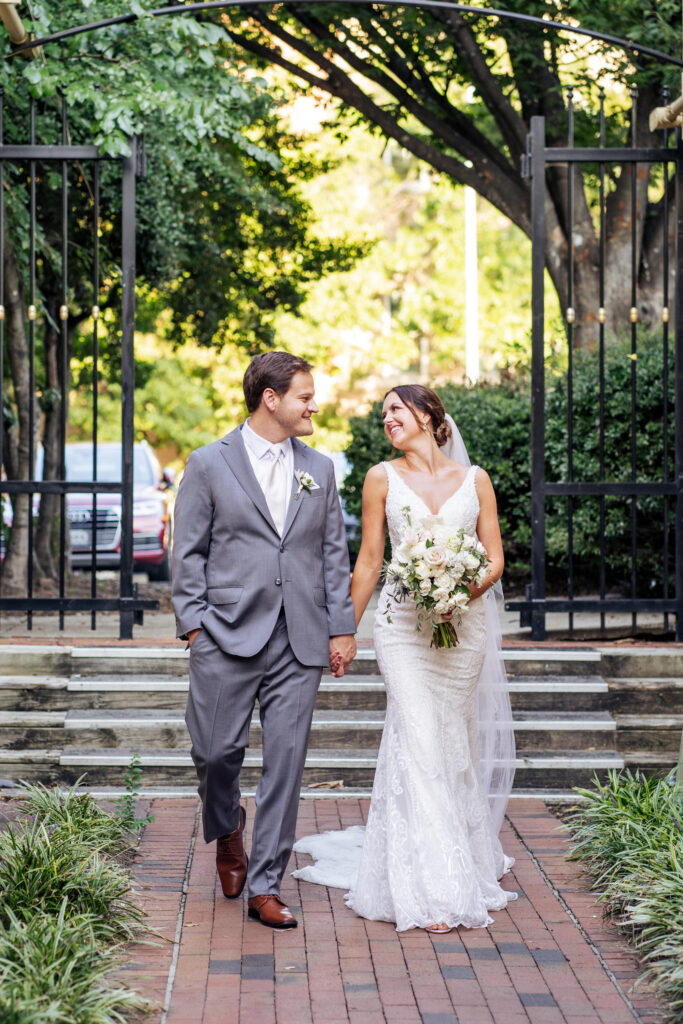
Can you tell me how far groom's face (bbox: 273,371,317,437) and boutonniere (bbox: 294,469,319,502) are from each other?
157mm

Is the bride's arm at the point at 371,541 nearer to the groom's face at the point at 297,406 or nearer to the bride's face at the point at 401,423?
the bride's face at the point at 401,423

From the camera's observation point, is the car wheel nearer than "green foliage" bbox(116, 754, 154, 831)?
No

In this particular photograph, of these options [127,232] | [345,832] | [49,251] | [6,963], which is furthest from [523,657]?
[49,251]

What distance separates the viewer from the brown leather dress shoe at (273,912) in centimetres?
463

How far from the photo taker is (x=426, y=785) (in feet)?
15.9

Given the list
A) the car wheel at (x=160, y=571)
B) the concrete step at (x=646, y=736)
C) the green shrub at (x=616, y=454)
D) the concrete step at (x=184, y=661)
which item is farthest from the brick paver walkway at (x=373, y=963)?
the car wheel at (x=160, y=571)

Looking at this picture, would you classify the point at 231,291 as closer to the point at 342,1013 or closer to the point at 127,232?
the point at 127,232

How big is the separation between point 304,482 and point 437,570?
24.3 inches

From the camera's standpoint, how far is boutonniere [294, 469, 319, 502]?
15.8ft

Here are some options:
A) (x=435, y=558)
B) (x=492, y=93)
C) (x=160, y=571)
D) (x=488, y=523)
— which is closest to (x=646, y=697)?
(x=488, y=523)

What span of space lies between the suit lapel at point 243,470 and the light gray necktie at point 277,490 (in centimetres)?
6

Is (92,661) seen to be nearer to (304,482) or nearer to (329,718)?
(329,718)

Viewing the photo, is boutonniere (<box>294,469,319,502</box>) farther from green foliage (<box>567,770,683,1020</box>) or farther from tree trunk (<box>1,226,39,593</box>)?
tree trunk (<box>1,226,39,593</box>)

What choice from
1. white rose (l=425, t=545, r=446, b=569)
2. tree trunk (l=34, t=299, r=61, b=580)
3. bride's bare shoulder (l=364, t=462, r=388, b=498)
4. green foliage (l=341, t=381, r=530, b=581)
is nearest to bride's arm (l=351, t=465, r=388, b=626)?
bride's bare shoulder (l=364, t=462, r=388, b=498)
